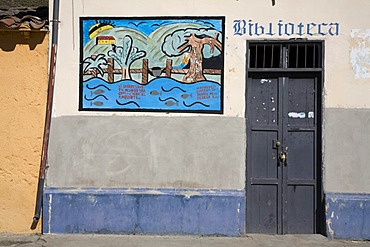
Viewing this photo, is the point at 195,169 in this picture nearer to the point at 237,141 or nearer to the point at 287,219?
the point at 237,141

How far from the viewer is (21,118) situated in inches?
288

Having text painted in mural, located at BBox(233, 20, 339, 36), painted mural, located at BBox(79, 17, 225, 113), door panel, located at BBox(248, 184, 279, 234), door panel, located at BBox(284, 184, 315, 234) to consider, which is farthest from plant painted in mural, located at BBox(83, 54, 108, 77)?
door panel, located at BBox(284, 184, 315, 234)

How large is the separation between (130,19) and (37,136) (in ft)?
7.22

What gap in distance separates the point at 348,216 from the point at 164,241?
102 inches

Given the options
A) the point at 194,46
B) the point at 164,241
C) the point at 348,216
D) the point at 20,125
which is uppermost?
the point at 194,46

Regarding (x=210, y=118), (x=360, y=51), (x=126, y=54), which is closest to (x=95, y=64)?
(x=126, y=54)

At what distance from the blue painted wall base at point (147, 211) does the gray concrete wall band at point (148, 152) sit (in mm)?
139

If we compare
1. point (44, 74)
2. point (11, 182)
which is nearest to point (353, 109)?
point (44, 74)

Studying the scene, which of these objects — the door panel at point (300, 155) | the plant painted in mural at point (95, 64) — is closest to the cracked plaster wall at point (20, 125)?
the plant painted in mural at point (95, 64)

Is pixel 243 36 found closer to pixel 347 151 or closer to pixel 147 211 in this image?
pixel 347 151

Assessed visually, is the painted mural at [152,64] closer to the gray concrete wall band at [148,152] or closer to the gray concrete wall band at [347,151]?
the gray concrete wall band at [148,152]

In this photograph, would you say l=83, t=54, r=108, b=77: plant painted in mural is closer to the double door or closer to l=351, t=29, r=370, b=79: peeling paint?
the double door

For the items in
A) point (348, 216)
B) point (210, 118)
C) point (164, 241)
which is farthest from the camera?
point (210, 118)

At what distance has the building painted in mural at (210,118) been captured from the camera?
23.2 ft
